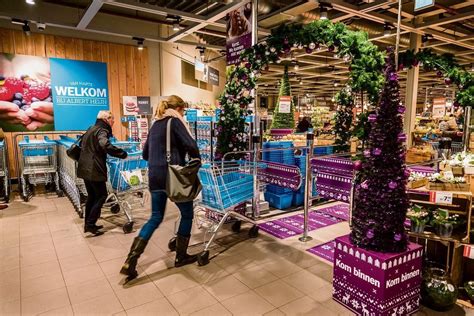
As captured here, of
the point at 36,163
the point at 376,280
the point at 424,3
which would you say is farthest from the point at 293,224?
the point at 36,163

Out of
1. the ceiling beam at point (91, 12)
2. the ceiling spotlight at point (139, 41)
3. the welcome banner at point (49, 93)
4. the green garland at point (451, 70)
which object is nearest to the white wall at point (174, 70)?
the ceiling spotlight at point (139, 41)

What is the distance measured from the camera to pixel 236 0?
18.3 ft

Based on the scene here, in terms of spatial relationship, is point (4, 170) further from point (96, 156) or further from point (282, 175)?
point (282, 175)

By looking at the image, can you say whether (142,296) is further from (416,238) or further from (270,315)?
(416,238)

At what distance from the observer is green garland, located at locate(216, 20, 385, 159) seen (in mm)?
3748

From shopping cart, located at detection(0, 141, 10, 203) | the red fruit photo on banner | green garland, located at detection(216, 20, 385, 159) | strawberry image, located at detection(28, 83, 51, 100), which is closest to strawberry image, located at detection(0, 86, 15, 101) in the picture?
the red fruit photo on banner

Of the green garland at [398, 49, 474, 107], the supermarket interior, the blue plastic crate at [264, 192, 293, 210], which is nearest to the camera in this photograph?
the supermarket interior

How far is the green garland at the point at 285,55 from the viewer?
12.3 feet

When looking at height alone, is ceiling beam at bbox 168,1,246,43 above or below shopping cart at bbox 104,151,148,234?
above

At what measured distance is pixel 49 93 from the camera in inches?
306

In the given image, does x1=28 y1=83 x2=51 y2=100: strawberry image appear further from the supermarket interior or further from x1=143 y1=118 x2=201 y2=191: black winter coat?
x1=143 y1=118 x2=201 y2=191: black winter coat

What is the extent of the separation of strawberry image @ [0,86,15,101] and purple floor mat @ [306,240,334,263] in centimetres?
750

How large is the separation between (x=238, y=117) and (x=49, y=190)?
4964 millimetres

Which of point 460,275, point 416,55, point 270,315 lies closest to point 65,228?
point 270,315
